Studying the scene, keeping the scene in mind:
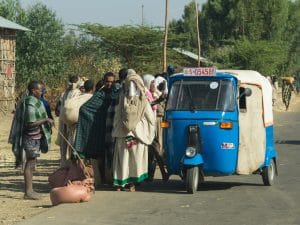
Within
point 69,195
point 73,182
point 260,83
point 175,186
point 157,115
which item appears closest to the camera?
point 69,195

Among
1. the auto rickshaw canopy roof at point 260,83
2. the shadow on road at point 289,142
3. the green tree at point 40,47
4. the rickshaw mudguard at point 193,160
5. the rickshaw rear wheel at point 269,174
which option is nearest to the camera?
the rickshaw mudguard at point 193,160

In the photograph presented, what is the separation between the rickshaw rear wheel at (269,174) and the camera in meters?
12.1

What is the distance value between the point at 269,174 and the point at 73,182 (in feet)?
10.7

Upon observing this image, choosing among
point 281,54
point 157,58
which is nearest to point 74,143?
point 157,58

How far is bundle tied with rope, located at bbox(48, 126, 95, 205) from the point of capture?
10172mm

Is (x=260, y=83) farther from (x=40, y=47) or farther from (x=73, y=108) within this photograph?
(x=40, y=47)

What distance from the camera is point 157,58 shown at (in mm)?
38312

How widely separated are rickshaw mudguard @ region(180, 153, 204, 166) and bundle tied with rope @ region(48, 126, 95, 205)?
1.35 metres

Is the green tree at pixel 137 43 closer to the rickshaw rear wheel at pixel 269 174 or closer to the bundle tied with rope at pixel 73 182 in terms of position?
the rickshaw rear wheel at pixel 269 174

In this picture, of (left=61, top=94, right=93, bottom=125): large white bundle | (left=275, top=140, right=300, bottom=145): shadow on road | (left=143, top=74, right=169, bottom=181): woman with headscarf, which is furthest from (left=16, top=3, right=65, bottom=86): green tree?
(left=61, top=94, right=93, bottom=125): large white bundle

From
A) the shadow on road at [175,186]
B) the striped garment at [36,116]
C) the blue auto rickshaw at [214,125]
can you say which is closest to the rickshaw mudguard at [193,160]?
the blue auto rickshaw at [214,125]

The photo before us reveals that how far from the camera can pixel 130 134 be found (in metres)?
11.3

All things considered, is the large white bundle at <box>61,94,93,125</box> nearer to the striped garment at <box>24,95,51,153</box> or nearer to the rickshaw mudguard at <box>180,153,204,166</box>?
the striped garment at <box>24,95,51,153</box>

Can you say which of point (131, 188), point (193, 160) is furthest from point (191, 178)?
point (131, 188)
